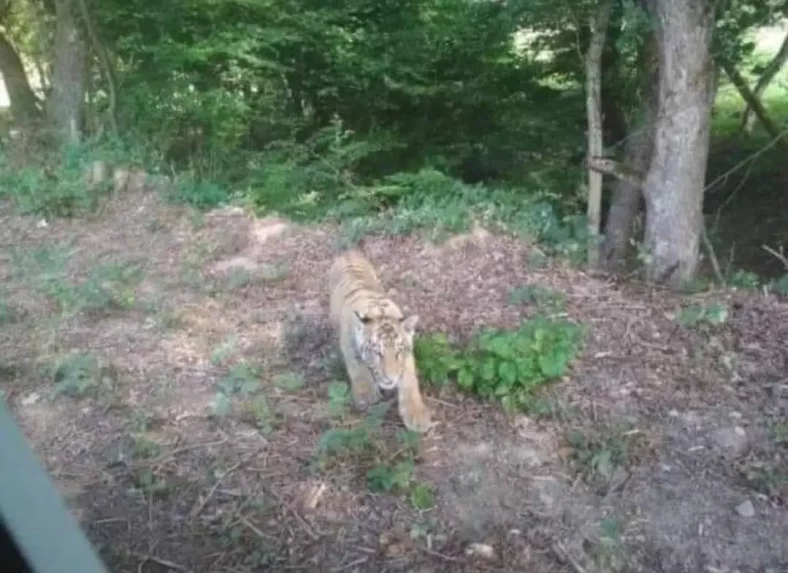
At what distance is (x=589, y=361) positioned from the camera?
384 cm

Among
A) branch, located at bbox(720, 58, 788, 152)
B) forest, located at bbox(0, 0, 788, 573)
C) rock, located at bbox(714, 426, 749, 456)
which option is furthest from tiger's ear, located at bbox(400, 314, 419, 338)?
branch, located at bbox(720, 58, 788, 152)

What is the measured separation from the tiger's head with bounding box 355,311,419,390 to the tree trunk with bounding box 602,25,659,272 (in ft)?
9.49

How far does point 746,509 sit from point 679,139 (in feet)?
8.58

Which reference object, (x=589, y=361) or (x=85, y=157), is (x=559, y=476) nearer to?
(x=589, y=361)

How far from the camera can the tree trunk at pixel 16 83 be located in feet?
30.9

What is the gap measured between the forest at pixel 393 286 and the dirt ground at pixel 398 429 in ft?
0.04

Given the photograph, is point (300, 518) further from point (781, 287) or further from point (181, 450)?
point (781, 287)

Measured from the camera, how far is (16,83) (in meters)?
9.55

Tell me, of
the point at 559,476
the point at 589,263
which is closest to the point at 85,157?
the point at 589,263

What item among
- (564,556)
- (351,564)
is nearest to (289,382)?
(351,564)

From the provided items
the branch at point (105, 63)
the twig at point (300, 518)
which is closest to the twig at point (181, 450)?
the twig at point (300, 518)

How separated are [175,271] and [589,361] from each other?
2.32 metres

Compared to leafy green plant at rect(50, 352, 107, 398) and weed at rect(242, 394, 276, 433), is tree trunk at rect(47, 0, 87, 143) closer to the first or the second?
leafy green plant at rect(50, 352, 107, 398)

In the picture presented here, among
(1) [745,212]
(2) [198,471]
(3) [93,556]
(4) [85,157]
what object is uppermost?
(3) [93,556]
